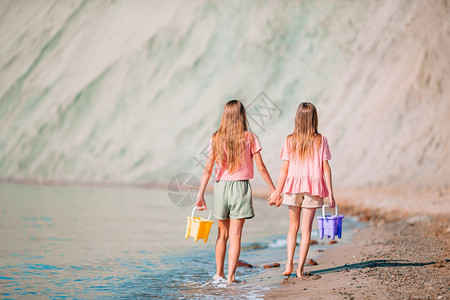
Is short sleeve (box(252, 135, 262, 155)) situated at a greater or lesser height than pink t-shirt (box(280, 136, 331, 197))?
greater

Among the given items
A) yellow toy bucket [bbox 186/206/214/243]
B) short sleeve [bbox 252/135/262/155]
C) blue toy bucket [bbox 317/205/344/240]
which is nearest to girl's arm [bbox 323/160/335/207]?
blue toy bucket [bbox 317/205/344/240]

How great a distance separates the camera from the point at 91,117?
1554 inches

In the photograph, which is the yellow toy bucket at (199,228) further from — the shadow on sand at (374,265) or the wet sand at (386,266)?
the shadow on sand at (374,265)

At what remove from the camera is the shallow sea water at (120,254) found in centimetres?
643

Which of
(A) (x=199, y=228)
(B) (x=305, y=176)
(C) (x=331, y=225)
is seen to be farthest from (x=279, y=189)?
(A) (x=199, y=228)

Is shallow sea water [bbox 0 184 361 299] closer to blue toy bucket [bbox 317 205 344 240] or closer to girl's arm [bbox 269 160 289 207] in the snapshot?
blue toy bucket [bbox 317 205 344 240]

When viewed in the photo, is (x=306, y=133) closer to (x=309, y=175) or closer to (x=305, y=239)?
(x=309, y=175)

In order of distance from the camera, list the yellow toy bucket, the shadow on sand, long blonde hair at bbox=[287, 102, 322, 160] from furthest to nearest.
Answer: the shadow on sand, long blonde hair at bbox=[287, 102, 322, 160], the yellow toy bucket

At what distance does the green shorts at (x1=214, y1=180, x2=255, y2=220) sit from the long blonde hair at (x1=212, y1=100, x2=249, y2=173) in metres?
0.17

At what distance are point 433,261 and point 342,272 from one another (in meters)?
1.13

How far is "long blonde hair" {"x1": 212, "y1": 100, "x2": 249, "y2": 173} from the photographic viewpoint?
627cm

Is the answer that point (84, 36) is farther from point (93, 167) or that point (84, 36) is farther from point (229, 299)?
point (229, 299)

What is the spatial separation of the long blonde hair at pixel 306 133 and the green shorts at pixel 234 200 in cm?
72

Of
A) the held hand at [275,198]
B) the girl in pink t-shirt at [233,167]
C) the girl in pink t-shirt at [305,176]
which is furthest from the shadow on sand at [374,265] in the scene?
the girl in pink t-shirt at [233,167]
